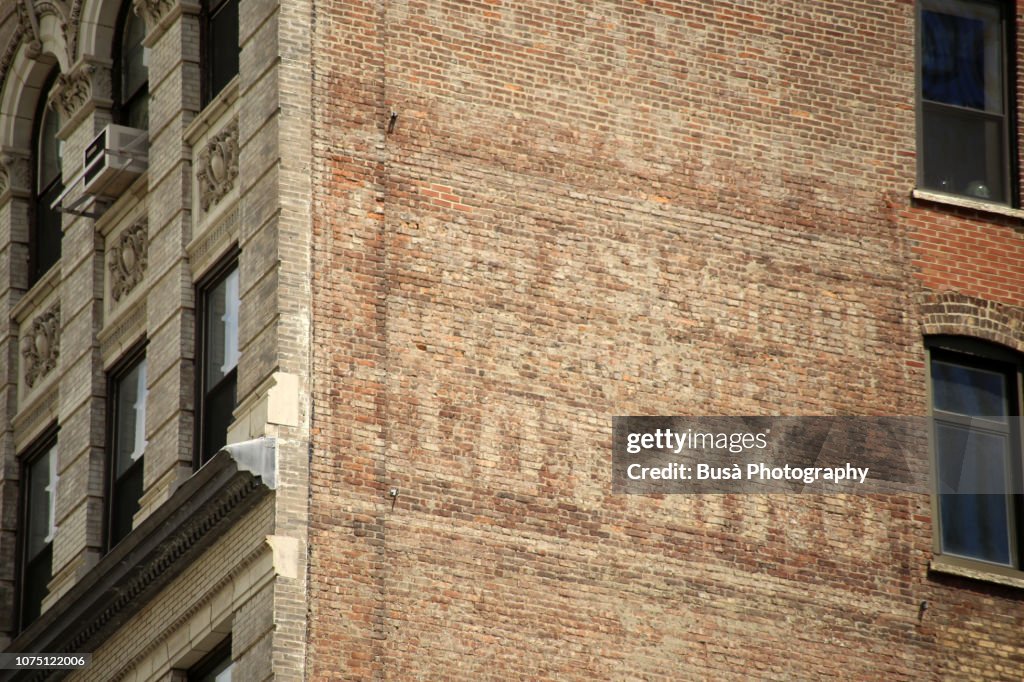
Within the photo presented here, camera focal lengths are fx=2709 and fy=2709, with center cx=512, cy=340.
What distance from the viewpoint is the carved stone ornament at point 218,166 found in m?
30.0

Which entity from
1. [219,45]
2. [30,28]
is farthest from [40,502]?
[219,45]

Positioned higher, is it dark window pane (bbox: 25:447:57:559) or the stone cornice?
dark window pane (bbox: 25:447:57:559)

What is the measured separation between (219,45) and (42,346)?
17.6ft

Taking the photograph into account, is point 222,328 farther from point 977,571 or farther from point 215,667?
point 977,571

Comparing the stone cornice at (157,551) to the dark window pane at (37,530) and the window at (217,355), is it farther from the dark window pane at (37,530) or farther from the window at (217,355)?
the dark window pane at (37,530)

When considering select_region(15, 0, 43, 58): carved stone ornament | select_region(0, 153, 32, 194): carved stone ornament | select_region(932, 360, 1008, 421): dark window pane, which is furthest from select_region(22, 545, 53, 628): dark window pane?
select_region(932, 360, 1008, 421): dark window pane

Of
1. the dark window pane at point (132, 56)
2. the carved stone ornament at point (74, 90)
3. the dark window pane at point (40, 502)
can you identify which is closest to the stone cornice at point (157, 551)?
the dark window pane at point (40, 502)

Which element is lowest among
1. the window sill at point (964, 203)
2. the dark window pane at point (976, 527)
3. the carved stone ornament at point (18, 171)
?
the dark window pane at point (976, 527)

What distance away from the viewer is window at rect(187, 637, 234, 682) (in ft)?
92.4

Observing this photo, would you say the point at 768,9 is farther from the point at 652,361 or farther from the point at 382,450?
the point at 382,450

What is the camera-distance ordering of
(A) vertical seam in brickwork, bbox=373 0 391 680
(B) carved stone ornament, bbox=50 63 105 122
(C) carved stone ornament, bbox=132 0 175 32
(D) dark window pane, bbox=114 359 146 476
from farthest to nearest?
1. (B) carved stone ornament, bbox=50 63 105 122
2. (C) carved stone ornament, bbox=132 0 175 32
3. (D) dark window pane, bbox=114 359 146 476
4. (A) vertical seam in brickwork, bbox=373 0 391 680

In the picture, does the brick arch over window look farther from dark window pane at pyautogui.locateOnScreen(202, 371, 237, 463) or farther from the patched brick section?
dark window pane at pyautogui.locateOnScreen(202, 371, 237, 463)

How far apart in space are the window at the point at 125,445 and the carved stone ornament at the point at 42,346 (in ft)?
7.00

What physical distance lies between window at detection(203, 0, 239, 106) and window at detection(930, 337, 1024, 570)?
8.69 metres
